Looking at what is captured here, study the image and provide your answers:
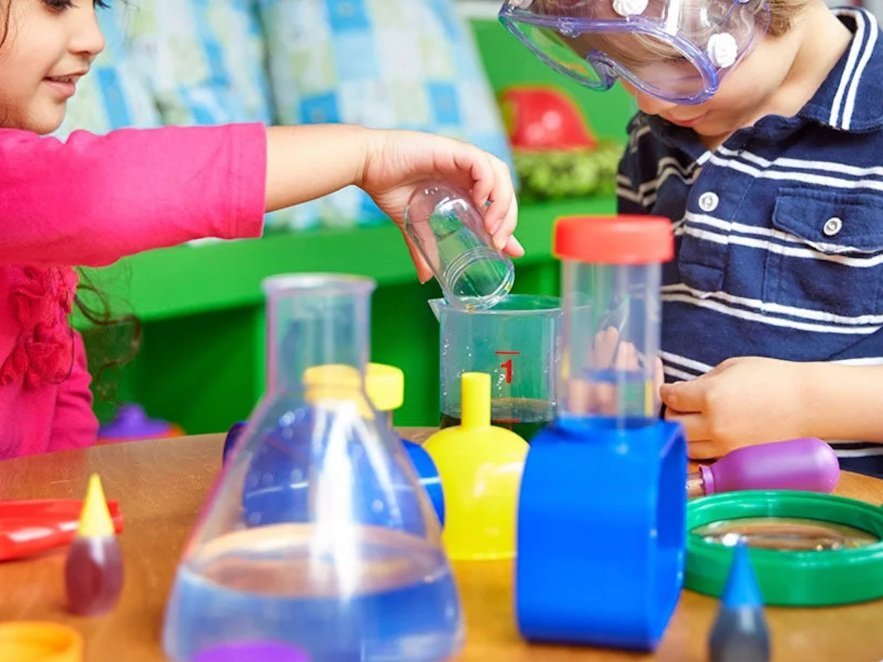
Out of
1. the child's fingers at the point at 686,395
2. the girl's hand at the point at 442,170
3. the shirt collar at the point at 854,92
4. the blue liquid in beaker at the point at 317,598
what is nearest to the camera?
the blue liquid in beaker at the point at 317,598

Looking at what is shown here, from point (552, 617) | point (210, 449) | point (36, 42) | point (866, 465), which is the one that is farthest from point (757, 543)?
point (36, 42)

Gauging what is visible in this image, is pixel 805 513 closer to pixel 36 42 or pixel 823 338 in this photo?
pixel 823 338

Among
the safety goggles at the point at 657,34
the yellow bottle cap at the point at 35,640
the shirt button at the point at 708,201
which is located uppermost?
the safety goggles at the point at 657,34

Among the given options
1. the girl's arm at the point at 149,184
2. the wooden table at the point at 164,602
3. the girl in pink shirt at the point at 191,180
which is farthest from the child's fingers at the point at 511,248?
the wooden table at the point at 164,602

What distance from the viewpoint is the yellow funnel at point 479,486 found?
0.70 meters

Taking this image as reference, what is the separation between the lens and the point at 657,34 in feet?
3.28

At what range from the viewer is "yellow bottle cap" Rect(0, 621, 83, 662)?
0.54 meters

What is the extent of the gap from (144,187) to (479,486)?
248 millimetres

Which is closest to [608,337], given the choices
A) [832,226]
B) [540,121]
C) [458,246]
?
[458,246]

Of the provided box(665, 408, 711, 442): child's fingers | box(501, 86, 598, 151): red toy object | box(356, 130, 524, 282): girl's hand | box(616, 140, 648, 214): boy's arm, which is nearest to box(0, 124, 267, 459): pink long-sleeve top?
box(356, 130, 524, 282): girl's hand

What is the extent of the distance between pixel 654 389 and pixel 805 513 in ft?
0.55

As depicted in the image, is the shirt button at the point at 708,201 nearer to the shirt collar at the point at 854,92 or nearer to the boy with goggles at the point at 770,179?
the boy with goggles at the point at 770,179

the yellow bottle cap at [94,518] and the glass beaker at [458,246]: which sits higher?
the glass beaker at [458,246]

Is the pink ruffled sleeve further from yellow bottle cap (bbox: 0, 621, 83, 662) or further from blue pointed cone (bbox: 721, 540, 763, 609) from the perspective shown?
blue pointed cone (bbox: 721, 540, 763, 609)
